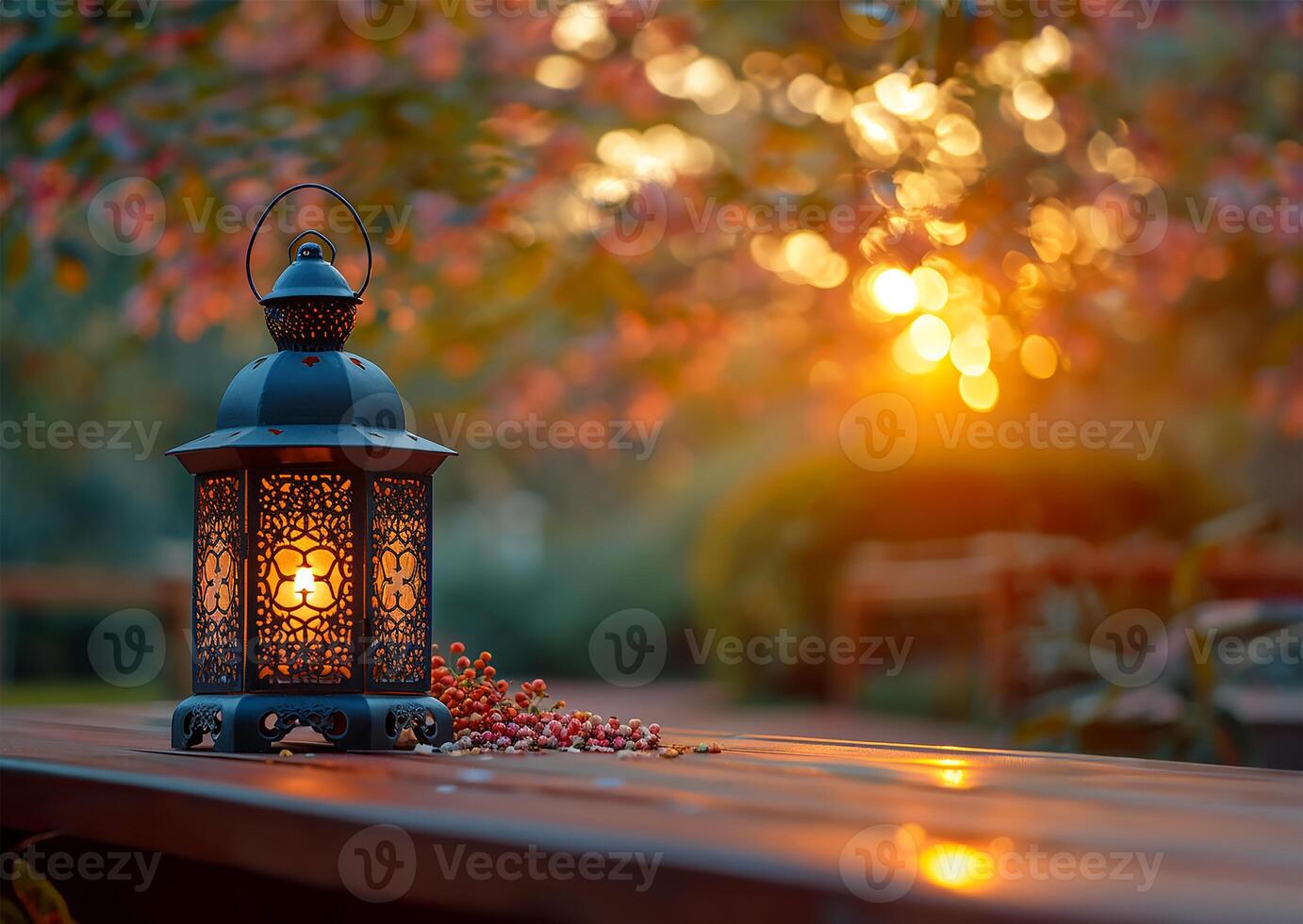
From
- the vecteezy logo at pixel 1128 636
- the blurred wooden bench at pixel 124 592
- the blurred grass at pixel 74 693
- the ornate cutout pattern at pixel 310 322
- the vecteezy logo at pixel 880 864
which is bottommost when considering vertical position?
the blurred grass at pixel 74 693

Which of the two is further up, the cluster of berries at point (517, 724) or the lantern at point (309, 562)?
the lantern at point (309, 562)

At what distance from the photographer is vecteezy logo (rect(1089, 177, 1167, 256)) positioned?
6.48 m

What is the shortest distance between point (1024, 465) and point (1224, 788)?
720 centimetres

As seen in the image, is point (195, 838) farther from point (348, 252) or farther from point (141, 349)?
point (141, 349)

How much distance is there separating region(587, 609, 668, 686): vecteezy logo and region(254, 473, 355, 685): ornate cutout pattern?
9.60 m

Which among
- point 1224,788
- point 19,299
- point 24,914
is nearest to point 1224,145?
point 1224,788

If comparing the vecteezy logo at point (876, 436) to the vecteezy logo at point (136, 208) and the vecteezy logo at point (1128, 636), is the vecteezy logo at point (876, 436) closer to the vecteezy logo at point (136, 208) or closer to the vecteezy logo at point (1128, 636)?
the vecteezy logo at point (1128, 636)

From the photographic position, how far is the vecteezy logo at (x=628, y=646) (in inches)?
462

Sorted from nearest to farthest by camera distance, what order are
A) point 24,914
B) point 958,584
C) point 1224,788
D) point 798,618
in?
point 1224,788 → point 24,914 → point 958,584 → point 798,618

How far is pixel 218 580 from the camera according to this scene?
7.09ft

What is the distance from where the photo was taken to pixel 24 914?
6.44 ft

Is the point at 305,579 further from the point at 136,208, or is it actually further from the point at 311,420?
the point at 136,208

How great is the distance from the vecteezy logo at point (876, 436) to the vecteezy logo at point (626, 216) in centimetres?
296

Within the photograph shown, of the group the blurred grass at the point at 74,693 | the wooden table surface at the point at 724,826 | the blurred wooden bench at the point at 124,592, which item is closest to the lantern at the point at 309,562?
the wooden table surface at the point at 724,826
